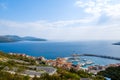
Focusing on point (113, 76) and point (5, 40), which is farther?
point (5, 40)

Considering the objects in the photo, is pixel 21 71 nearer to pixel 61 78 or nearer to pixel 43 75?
pixel 43 75

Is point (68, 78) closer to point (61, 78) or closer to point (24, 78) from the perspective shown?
point (61, 78)

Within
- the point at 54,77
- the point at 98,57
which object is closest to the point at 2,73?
the point at 54,77

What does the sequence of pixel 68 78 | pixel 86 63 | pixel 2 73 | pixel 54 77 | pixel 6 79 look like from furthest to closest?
pixel 86 63
pixel 68 78
pixel 54 77
pixel 2 73
pixel 6 79

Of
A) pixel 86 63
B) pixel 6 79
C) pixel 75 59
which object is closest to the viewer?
pixel 6 79

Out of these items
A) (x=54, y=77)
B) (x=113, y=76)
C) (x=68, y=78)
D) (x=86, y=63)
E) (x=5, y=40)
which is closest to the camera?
(x=54, y=77)

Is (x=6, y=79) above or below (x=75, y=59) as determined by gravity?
above

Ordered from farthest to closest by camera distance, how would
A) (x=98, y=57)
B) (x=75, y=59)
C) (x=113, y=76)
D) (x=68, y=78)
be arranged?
(x=98, y=57)
(x=75, y=59)
(x=113, y=76)
(x=68, y=78)

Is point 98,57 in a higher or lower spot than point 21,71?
lower

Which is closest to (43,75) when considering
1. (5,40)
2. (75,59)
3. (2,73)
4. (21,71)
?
(21,71)
